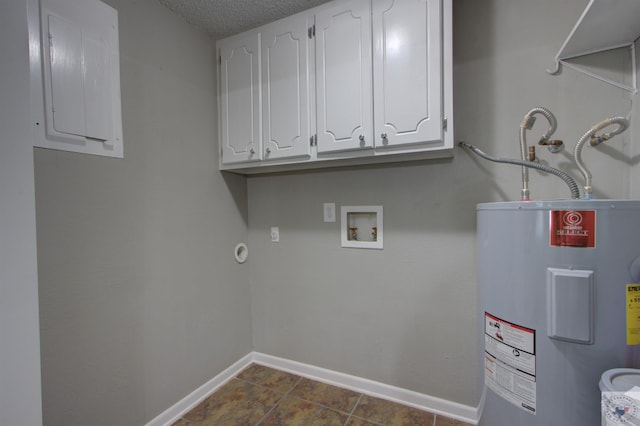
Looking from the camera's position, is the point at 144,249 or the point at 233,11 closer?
the point at 144,249

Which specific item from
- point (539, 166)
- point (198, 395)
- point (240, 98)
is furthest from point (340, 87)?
point (198, 395)

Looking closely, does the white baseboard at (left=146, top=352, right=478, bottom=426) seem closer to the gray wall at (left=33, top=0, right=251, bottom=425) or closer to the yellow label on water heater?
the gray wall at (left=33, top=0, right=251, bottom=425)

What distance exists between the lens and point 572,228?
2.62ft

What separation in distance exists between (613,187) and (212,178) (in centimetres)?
219

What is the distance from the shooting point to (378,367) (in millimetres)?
1727

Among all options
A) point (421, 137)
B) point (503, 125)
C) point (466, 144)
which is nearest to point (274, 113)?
point (421, 137)

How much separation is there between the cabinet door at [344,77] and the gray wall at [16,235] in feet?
3.73

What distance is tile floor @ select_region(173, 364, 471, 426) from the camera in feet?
4.97

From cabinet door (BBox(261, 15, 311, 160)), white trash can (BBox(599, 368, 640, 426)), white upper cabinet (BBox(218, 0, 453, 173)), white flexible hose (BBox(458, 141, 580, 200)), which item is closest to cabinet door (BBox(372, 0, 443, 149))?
white upper cabinet (BBox(218, 0, 453, 173))

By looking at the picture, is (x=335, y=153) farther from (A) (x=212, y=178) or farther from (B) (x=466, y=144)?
(A) (x=212, y=178)

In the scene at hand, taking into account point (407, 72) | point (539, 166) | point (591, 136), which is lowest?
point (539, 166)

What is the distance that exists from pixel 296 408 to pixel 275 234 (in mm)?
1123

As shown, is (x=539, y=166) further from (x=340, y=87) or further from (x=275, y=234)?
(x=275, y=234)

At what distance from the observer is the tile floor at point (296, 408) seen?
1516 millimetres
